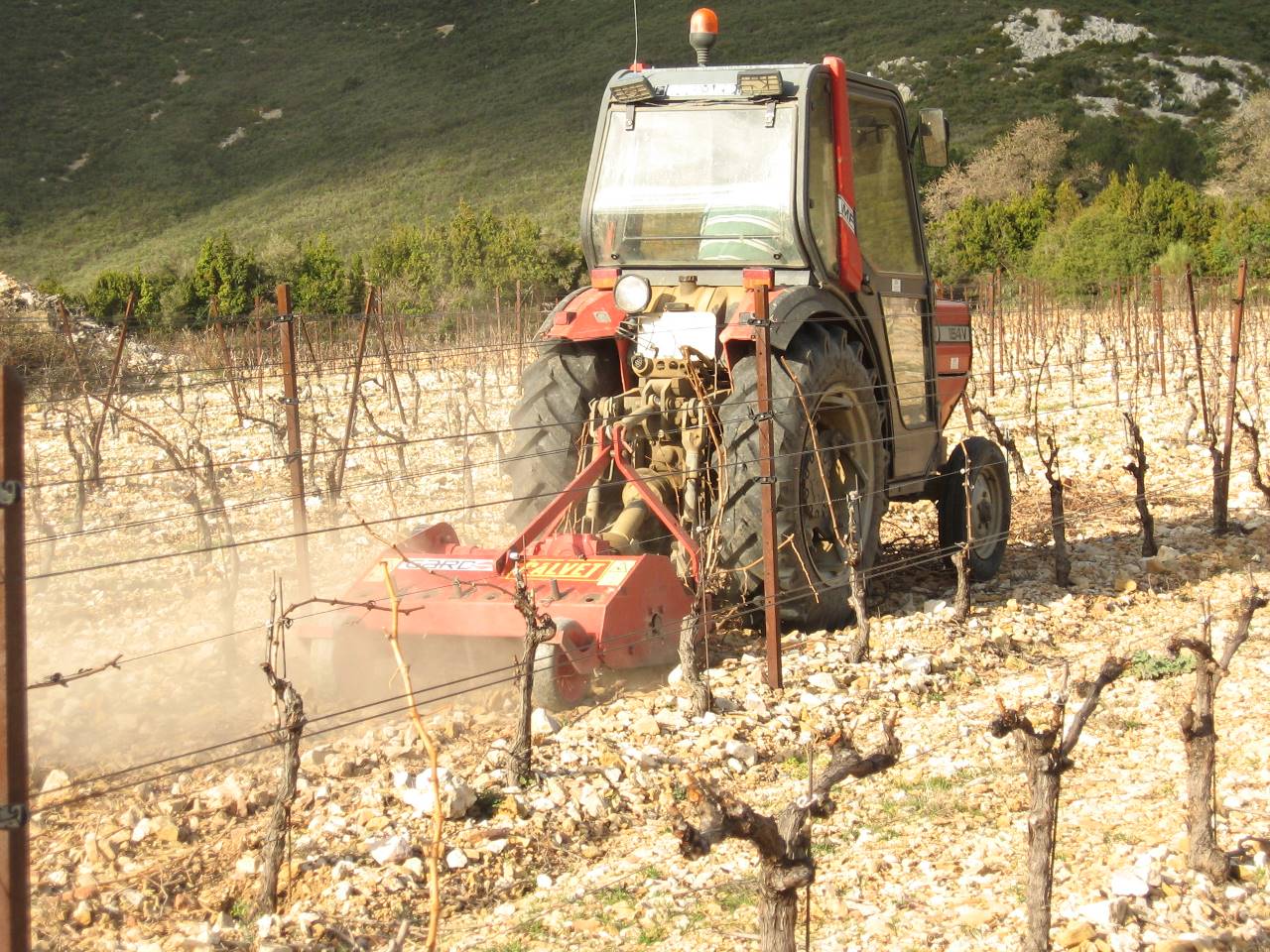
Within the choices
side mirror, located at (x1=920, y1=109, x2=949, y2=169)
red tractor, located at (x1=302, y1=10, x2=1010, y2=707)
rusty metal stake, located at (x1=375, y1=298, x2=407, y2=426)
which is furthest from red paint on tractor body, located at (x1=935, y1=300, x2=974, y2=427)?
rusty metal stake, located at (x1=375, y1=298, x2=407, y2=426)

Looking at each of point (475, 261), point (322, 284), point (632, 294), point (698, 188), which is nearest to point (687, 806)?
point (632, 294)

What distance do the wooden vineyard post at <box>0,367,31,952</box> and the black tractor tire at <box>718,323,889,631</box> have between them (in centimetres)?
337

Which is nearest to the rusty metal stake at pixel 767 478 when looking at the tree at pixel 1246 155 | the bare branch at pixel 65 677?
the bare branch at pixel 65 677

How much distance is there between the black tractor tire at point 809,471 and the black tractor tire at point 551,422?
2.15ft

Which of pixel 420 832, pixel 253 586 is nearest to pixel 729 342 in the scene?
pixel 420 832

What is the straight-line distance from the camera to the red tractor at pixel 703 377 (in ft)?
17.5

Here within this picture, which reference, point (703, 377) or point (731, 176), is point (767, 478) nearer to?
point (703, 377)

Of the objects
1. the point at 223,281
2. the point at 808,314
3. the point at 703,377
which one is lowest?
the point at 703,377

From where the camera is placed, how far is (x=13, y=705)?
233 cm

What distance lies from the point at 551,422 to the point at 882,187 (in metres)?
2.04

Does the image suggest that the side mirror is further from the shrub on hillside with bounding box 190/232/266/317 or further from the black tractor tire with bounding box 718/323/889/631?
the shrub on hillside with bounding box 190/232/266/317

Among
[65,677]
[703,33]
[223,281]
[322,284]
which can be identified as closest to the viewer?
[65,677]

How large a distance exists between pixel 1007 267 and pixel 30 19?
40.6 m

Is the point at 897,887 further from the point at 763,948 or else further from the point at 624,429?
the point at 624,429
